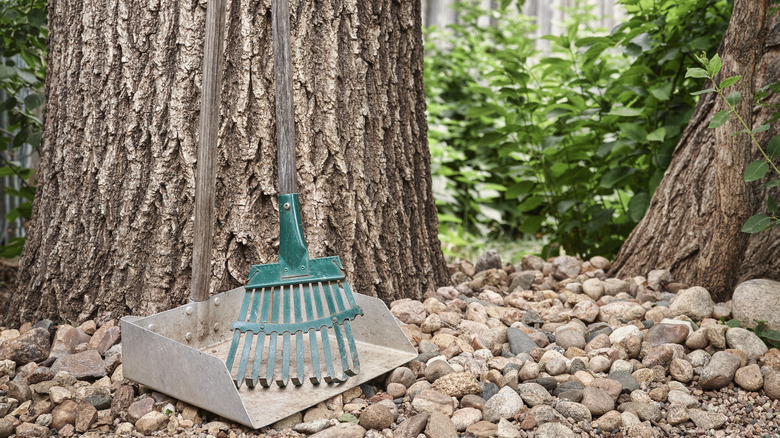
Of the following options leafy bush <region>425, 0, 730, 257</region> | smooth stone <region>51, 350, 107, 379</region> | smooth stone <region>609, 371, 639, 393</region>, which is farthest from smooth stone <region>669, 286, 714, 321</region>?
smooth stone <region>51, 350, 107, 379</region>

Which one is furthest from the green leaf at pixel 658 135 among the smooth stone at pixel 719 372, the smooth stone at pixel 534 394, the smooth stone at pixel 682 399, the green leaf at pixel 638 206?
the smooth stone at pixel 534 394

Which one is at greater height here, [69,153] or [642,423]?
[69,153]

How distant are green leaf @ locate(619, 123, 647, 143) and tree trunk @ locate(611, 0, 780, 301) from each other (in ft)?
0.66

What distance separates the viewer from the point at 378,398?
1.37 meters

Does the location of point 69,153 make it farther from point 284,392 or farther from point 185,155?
point 284,392

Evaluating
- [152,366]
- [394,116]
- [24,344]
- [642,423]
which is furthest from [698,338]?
[24,344]

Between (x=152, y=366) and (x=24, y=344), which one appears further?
(x=24, y=344)

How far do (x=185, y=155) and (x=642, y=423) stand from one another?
1320 mm

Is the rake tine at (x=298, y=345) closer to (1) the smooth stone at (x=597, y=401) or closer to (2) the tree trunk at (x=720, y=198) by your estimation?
(1) the smooth stone at (x=597, y=401)

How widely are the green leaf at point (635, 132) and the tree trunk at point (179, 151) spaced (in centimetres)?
101

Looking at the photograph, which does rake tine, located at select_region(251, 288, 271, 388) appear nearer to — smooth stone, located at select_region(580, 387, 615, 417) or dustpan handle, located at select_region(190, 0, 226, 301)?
dustpan handle, located at select_region(190, 0, 226, 301)

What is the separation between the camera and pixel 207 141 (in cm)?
147

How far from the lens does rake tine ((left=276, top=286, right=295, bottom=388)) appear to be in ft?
4.38

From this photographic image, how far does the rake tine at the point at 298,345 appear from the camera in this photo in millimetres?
1339
